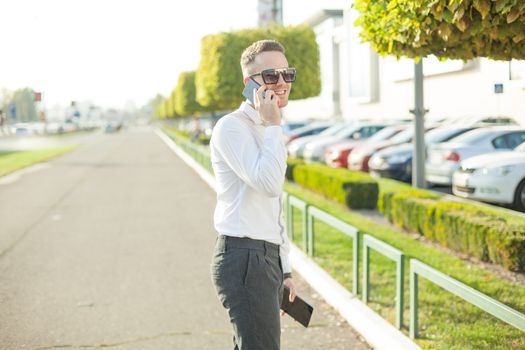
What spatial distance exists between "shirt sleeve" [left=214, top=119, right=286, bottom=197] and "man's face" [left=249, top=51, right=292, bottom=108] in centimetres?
17

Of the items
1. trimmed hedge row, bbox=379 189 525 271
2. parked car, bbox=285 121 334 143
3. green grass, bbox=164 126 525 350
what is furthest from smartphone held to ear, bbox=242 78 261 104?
parked car, bbox=285 121 334 143

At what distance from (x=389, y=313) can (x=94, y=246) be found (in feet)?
16.1

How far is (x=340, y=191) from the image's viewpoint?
11.9 m

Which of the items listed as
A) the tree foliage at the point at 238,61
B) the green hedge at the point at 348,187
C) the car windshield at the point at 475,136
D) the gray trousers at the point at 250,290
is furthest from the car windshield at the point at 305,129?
the gray trousers at the point at 250,290

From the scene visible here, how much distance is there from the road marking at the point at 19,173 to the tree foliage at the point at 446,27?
53.2 feet

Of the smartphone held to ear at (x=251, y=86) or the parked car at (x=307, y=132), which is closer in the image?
the smartphone held to ear at (x=251, y=86)

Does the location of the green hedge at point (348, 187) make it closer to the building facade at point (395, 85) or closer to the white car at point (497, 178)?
the white car at point (497, 178)

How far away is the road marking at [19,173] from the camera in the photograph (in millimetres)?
19438

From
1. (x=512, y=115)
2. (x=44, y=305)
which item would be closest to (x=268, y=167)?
(x=44, y=305)

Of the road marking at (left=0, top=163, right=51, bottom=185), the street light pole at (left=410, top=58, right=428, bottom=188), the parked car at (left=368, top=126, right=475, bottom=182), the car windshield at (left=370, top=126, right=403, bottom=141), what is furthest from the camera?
the road marking at (left=0, top=163, right=51, bottom=185)

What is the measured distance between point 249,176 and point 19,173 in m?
21.6

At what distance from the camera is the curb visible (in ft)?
14.5

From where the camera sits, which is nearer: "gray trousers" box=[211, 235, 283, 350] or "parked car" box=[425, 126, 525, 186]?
"gray trousers" box=[211, 235, 283, 350]

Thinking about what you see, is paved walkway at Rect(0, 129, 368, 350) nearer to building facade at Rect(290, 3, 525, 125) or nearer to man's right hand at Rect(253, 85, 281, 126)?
man's right hand at Rect(253, 85, 281, 126)
